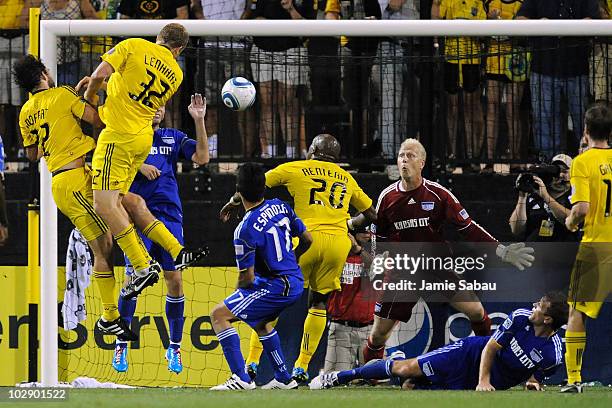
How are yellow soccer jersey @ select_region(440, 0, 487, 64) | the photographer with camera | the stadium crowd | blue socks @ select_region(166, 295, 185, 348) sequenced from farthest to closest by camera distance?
yellow soccer jersey @ select_region(440, 0, 487, 64), the stadium crowd, the photographer with camera, blue socks @ select_region(166, 295, 185, 348)

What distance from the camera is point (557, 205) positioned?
11125 millimetres

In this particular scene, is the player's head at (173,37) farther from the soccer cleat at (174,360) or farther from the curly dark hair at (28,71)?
Result: the soccer cleat at (174,360)

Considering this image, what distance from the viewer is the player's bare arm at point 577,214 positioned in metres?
10.4

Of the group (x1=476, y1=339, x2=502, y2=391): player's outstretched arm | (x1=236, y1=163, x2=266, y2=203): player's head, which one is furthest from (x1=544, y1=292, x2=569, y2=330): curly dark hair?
(x1=236, y1=163, x2=266, y2=203): player's head

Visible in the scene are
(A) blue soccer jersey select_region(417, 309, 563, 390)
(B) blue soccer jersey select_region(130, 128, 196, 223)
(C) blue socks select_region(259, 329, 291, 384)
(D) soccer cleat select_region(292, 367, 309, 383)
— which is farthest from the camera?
(D) soccer cleat select_region(292, 367, 309, 383)

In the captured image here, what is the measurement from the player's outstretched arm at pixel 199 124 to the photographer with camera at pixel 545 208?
2893mm

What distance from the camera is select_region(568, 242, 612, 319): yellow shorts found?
34.7 feet

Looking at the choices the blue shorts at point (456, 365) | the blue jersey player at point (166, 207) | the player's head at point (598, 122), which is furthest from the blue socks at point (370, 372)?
the player's head at point (598, 122)

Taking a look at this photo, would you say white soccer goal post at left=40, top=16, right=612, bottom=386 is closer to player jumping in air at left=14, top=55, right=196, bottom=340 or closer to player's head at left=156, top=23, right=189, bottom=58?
player jumping in air at left=14, top=55, right=196, bottom=340

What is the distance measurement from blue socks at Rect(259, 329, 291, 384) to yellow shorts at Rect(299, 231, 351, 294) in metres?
0.83

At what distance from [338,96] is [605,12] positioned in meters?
2.59

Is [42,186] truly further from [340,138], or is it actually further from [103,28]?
[340,138]

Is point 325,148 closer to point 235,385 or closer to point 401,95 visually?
point 401,95

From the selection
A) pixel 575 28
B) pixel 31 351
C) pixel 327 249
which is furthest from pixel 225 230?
pixel 575 28
